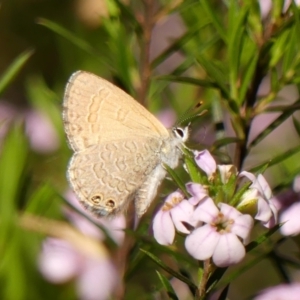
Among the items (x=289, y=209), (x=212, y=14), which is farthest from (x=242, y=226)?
(x=212, y=14)

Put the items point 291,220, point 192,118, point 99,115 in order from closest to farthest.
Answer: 1. point 291,220
2. point 192,118
3. point 99,115

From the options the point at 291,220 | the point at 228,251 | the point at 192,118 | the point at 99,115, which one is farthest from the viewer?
the point at 99,115

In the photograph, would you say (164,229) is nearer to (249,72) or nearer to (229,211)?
(229,211)

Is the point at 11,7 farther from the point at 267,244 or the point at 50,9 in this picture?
the point at 267,244

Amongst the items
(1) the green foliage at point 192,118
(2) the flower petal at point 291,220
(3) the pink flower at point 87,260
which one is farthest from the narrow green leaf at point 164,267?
(3) the pink flower at point 87,260

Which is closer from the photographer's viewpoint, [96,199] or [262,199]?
[262,199]
